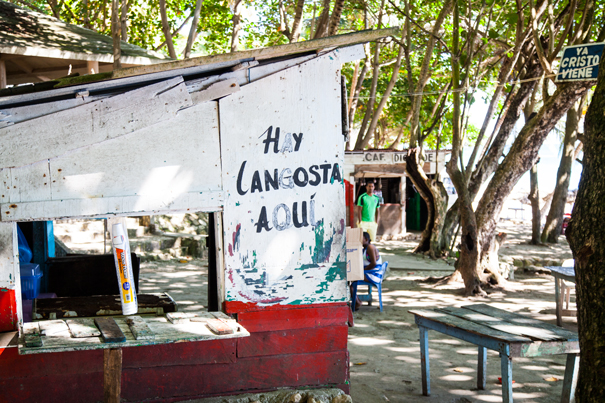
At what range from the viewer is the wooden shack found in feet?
10.2

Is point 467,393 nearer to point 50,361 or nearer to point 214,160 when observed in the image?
point 214,160

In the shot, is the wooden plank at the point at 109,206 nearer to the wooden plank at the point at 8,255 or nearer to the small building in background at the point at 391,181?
the wooden plank at the point at 8,255

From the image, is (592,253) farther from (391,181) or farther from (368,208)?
(391,181)

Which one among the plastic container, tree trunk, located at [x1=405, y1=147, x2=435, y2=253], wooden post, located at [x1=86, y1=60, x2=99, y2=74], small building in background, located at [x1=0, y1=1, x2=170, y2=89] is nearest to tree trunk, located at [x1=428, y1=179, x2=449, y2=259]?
tree trunk, located at [x1=405, y1=147, x2=435, y2=253]

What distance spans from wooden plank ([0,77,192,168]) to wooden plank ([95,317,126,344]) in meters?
0.98

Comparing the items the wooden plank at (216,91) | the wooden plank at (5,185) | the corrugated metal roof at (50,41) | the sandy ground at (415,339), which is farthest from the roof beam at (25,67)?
the wooden plank at (216,91)

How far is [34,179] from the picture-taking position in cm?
310

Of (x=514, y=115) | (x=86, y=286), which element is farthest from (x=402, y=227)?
(x=86, y=286)

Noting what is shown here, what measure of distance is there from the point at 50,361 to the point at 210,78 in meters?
1.93

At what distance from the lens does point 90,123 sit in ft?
10.3

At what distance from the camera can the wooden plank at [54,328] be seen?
9.04ft

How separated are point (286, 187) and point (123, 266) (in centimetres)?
110

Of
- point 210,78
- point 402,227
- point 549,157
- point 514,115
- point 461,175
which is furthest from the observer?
point 549,157

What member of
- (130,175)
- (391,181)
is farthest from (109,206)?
(391,181)
